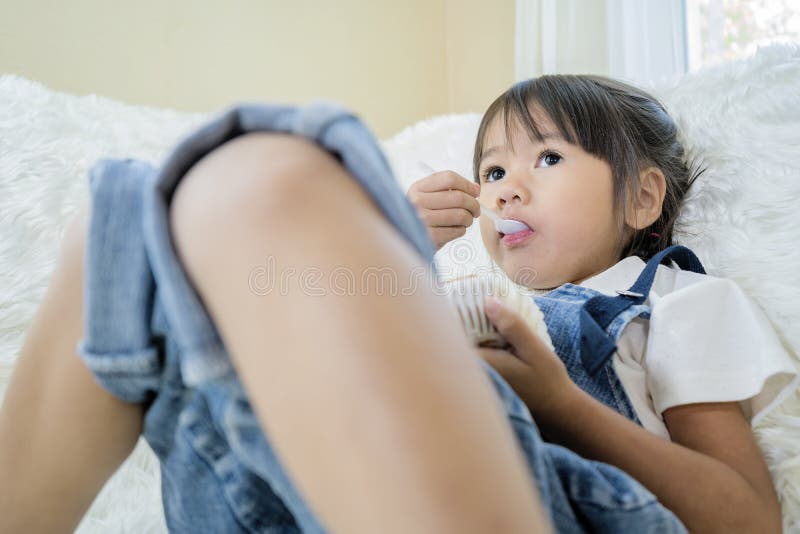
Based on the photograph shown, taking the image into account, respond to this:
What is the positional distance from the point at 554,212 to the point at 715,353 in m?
0.27

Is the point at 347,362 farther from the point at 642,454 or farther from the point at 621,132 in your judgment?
the point at 621,132

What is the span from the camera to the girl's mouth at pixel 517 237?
783 millimetres

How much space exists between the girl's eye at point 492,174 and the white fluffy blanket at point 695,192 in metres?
0.16

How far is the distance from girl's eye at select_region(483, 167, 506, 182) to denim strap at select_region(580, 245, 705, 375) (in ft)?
0.79

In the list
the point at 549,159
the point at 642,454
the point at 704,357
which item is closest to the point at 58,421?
the point at 642,454

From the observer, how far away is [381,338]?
0.24 metres

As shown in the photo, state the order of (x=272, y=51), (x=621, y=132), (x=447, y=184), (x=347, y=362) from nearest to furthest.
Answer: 1. (x=347, y=362)
2. (x=447, y=184)
3. (x=621, y=132)
4. (x=272, y=51)

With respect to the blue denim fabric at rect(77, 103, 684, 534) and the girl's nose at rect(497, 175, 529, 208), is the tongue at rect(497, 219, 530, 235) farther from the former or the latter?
the blue denim fabric at rect(77, 103, 684, 534)

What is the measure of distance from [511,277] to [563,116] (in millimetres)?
223

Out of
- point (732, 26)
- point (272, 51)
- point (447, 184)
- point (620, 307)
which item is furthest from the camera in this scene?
point (272, 51)

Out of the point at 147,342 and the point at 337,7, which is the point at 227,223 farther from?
the point at 337,7

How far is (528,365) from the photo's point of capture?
0.46 m

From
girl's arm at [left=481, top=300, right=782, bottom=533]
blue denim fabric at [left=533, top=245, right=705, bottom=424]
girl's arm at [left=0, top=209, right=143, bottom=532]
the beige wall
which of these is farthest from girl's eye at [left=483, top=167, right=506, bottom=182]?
the beige wall

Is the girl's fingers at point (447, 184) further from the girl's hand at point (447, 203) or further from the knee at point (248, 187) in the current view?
the knee at point (248, 187)
